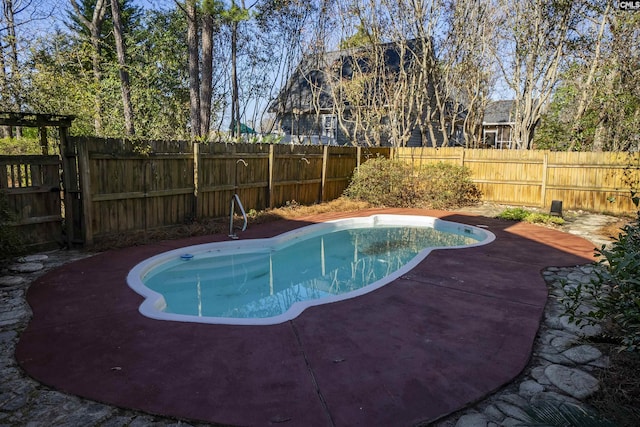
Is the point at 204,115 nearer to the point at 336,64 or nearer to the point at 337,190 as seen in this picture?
the point at 337,190

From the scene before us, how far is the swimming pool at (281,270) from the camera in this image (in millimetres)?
5094

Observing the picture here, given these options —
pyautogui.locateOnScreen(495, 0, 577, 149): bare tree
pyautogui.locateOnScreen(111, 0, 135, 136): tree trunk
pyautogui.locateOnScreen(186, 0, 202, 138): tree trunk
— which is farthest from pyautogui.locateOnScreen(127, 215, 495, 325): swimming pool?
pyautogui.locateOnScreen(495, 0, 577, 149): bare tree

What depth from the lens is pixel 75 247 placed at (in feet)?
21.4

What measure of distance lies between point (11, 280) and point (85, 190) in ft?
6.04

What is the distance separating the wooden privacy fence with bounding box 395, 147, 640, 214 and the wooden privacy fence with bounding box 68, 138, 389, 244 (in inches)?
186

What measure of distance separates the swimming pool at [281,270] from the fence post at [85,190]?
1.25 m

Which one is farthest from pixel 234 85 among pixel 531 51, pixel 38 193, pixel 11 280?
pixel 11 280

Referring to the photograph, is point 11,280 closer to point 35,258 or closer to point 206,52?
point 35,258

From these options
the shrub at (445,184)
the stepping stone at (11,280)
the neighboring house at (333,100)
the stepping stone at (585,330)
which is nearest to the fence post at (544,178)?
the shrub at (445,184)

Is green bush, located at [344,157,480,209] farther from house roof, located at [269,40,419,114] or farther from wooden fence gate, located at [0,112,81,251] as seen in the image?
wooden fence gate, located at [0,112,81,251]

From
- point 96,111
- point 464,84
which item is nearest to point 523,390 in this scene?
point 96,111

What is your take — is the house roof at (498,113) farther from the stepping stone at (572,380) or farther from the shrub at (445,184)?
the stepping stone at (572,380)

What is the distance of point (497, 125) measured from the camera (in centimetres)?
2505

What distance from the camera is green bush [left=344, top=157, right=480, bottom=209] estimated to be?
11852 millimetres
